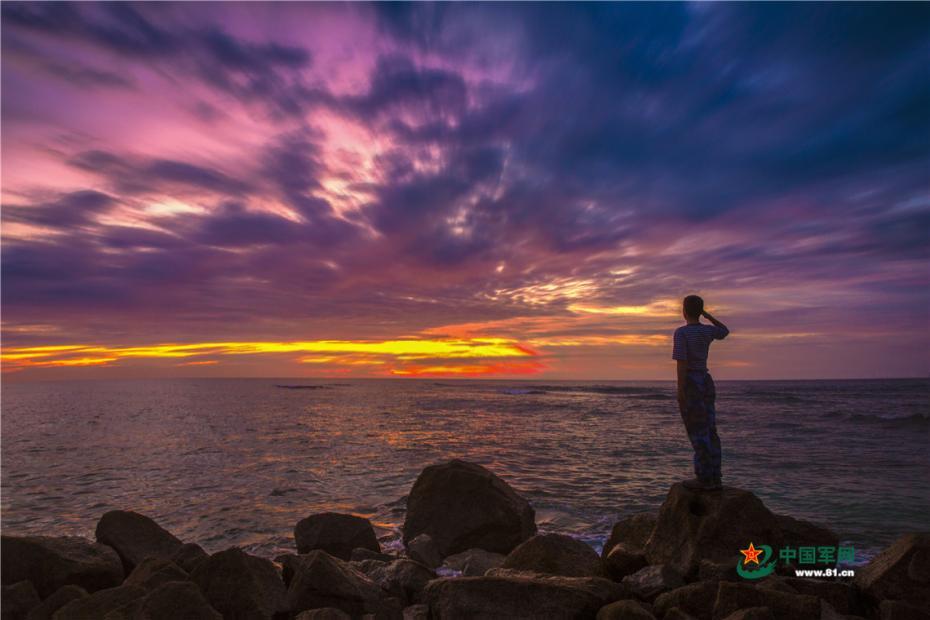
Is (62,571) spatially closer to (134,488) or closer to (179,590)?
(179,590)

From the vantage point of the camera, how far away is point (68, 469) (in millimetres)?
24094

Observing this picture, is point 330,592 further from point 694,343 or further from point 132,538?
point 694,343

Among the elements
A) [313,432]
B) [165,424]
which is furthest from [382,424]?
[165,424]

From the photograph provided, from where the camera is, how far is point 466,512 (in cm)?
1134

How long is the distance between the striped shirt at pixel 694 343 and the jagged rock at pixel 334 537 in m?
7.17

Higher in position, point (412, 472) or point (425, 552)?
point (425, 552)

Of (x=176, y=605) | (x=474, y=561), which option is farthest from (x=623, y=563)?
(x=176, y=605)

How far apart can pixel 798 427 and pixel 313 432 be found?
1346 inches

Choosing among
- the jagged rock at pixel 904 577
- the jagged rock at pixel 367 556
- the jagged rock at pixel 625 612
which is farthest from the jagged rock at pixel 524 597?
the jagged rock at pixel 367 556

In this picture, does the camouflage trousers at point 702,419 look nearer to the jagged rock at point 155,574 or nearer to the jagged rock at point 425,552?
the jagged rock at point 425,552

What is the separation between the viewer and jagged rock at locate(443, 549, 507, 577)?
9477 millimetres

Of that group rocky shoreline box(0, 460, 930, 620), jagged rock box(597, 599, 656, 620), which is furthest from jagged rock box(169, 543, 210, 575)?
jagged rock box(597, 599, 656, 620)

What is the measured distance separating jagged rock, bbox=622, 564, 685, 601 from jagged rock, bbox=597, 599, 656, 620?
3.88ft

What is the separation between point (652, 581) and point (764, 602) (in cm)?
152
